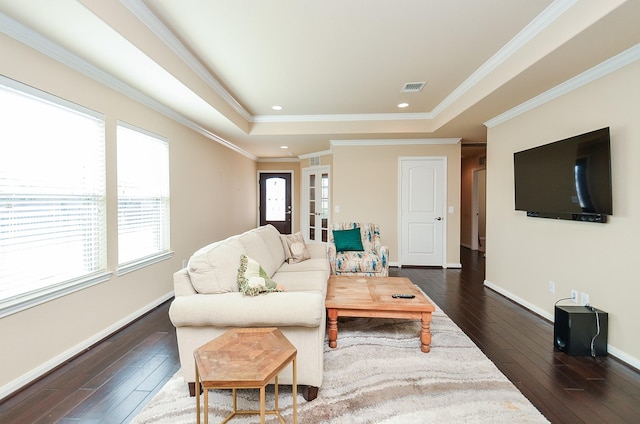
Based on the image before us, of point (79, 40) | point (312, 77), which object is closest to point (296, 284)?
Result: point (312, 77)

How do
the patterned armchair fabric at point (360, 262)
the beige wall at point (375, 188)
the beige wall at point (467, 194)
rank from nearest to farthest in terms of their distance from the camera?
the patterned armchair fabric at point (360, 262) < the beige wall at point (375, 188) < the beige wall at point (467, 194)

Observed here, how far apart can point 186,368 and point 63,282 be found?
1310 millimetres

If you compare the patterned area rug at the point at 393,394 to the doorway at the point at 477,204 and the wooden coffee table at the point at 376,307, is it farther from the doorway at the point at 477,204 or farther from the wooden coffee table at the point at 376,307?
the doorway at the point at 477,204

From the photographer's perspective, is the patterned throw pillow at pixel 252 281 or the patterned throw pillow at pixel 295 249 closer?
the patterned throw pillow at pixel 252 281

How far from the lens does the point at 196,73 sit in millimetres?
3002

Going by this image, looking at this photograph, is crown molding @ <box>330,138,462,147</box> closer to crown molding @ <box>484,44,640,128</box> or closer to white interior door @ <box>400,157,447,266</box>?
white interior door @ <box>400,157,447,266</box>

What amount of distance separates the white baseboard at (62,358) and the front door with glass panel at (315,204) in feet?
13.4

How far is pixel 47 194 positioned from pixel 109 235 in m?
0.65

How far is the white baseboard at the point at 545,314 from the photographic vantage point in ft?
7.12

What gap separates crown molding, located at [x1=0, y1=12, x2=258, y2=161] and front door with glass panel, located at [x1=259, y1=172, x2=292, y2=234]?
13.8ft

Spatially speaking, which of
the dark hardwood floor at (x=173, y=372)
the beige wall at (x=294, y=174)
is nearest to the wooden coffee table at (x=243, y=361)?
the dark hardwood floor at (x=173, y=372)

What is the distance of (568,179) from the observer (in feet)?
8.82

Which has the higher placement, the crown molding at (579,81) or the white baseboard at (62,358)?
the crown molding at (579,81)

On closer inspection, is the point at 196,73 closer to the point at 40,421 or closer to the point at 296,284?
the point at 296,284
